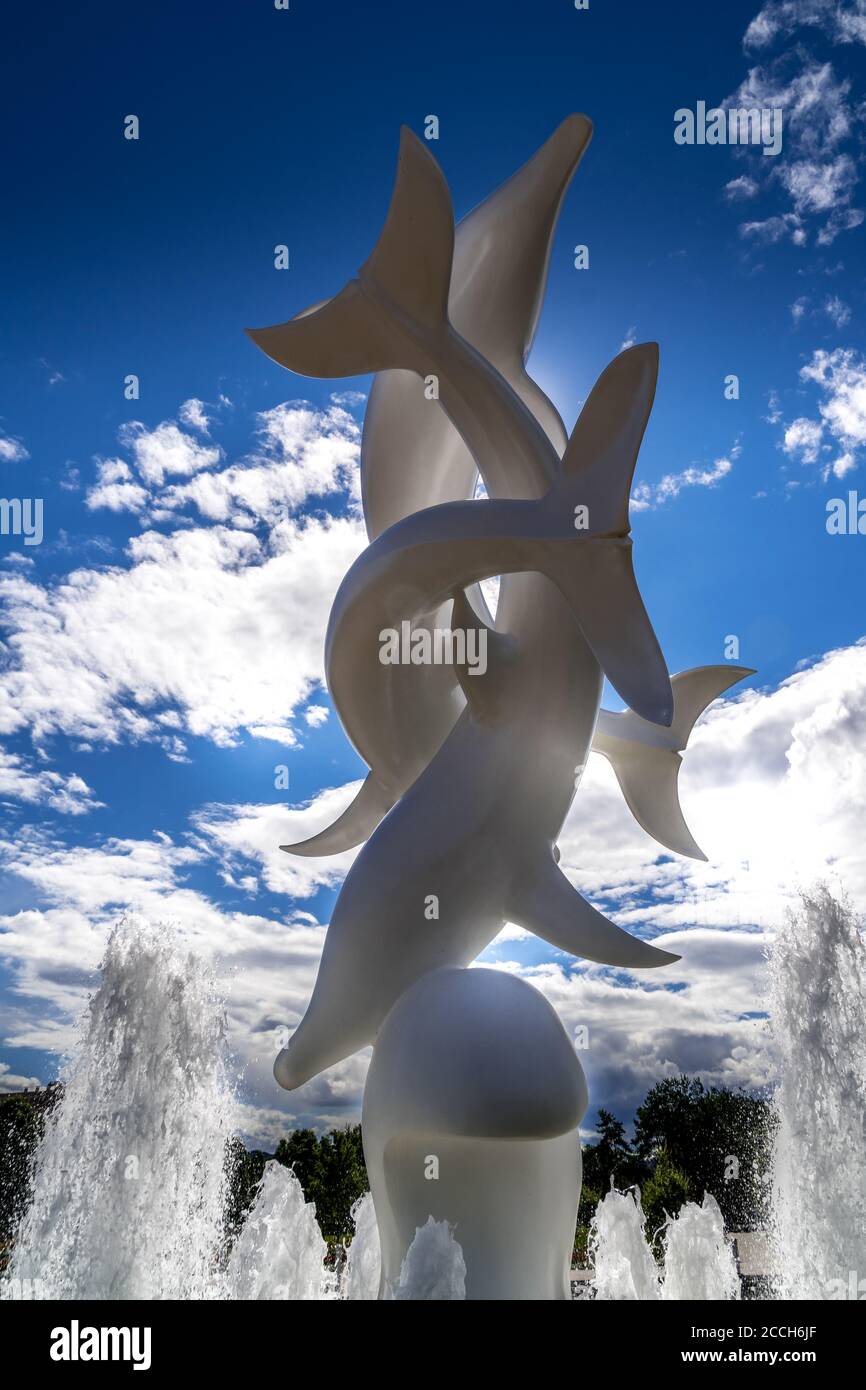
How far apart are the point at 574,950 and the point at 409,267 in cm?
556

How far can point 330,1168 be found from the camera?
33094 mm

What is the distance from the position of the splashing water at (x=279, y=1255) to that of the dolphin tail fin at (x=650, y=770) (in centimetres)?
454

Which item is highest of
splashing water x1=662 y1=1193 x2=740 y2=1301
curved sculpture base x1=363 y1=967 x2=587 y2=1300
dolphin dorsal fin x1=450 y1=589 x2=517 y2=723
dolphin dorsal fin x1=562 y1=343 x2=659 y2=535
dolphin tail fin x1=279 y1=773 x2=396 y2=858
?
dolphin dorsal fin x1=562 y1=343 x2=659 y2=535

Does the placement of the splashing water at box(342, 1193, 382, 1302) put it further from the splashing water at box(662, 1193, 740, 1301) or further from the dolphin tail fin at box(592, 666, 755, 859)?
the dolphin tail fin at box(592, 666, 755, 859)

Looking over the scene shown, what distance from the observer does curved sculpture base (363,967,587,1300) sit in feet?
20.4

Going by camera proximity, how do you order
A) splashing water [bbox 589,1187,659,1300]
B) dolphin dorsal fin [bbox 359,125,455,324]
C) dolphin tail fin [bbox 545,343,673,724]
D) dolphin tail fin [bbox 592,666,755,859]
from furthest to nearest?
dolphin tail fin [bbox 592,666,755,859]
splashing water [bbox 589,1187,659,1300]
dolphin dorsal fin [bbox 359,125,455,324]
dolphin tail fin [bbox 545,343,673,724]

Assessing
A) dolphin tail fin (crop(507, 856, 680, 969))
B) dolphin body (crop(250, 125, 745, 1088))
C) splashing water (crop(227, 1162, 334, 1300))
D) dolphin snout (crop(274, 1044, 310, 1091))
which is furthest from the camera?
splashing water (crop(227, 1162, 334, 1300))

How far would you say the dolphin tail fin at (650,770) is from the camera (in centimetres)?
959

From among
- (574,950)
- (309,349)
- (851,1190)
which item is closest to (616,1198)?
(851,1190)

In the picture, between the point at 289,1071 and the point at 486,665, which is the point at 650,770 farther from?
the point at 289,1071

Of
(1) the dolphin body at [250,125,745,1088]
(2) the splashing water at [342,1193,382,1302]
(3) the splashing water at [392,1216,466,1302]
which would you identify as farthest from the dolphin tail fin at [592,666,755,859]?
(3) the splashing water at [392,1216,466,1302]

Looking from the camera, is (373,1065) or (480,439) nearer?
(373,1065)

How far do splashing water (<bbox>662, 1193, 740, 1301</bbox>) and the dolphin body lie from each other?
393cm

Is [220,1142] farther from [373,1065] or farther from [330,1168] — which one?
[330,1168]
